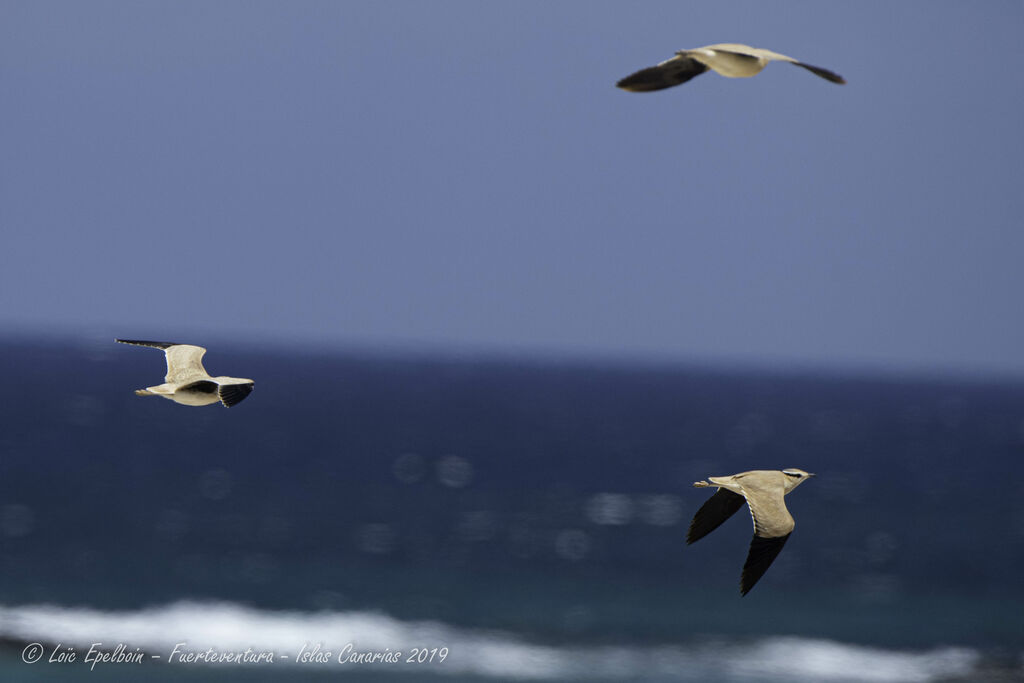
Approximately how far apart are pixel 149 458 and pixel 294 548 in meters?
47.7

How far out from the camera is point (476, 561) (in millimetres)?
73938

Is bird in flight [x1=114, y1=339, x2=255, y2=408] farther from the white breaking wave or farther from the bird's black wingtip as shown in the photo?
the white breaking wave

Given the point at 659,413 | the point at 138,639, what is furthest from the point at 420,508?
the point at 659,413

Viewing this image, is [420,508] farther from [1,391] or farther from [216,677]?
[1,391]

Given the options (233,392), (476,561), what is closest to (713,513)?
(233,392)

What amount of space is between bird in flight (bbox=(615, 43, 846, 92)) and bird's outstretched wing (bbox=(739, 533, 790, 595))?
514 cm

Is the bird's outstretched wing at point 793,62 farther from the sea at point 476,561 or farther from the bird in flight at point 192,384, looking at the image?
the sea at point 476,561

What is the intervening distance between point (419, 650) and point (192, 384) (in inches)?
1495

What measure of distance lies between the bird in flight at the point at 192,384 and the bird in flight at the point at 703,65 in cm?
584

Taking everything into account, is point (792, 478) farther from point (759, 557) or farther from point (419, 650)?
point (419, 650)

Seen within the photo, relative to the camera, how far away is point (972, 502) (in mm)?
110750

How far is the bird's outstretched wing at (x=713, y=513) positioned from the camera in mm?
14984

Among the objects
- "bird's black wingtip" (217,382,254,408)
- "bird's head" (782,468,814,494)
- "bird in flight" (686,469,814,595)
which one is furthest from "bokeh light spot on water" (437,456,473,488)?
"bird's head" (782,468,814,494)

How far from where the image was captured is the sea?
5162 centimetres
